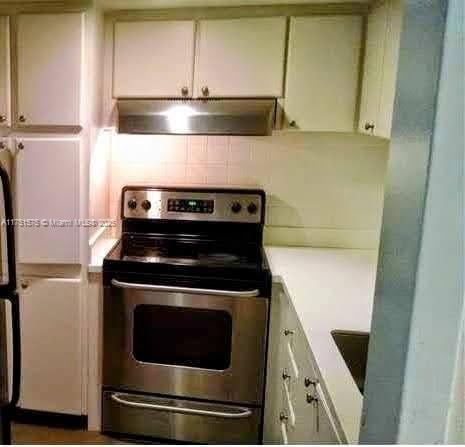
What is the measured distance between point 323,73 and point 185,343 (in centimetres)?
142

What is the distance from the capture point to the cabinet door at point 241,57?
78.4 inches

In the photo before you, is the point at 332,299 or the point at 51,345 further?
the point at 51,345

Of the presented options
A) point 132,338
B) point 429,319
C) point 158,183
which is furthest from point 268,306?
point 429,319

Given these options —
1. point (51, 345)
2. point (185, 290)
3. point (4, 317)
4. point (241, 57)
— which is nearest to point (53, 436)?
point (51, 345)

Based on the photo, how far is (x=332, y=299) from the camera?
158 cm

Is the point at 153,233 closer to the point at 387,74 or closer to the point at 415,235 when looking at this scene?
the point at 387,74

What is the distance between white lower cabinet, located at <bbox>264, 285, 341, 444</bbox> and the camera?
3.56 ft

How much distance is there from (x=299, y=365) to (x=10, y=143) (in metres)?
1.57

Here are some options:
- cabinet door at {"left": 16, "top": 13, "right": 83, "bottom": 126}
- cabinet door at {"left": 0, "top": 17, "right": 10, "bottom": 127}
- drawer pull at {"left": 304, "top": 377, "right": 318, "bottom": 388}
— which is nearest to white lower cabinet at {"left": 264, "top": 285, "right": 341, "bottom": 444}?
drawer pull at {"left": 304, "top": 377, "right": 318, "bottom": 388}

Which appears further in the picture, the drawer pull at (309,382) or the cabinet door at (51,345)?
the cabinet door at (51,345)

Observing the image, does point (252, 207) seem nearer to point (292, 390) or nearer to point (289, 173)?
point (289, 173)

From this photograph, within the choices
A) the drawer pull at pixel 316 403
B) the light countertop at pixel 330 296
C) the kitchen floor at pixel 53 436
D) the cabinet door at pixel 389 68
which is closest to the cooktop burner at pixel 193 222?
the light countertop at pixel 330 296

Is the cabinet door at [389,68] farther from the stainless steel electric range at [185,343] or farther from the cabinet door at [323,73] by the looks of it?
the stainless steel electric range at [185,343]

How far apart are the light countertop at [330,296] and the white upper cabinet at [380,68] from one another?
62 centimetres
